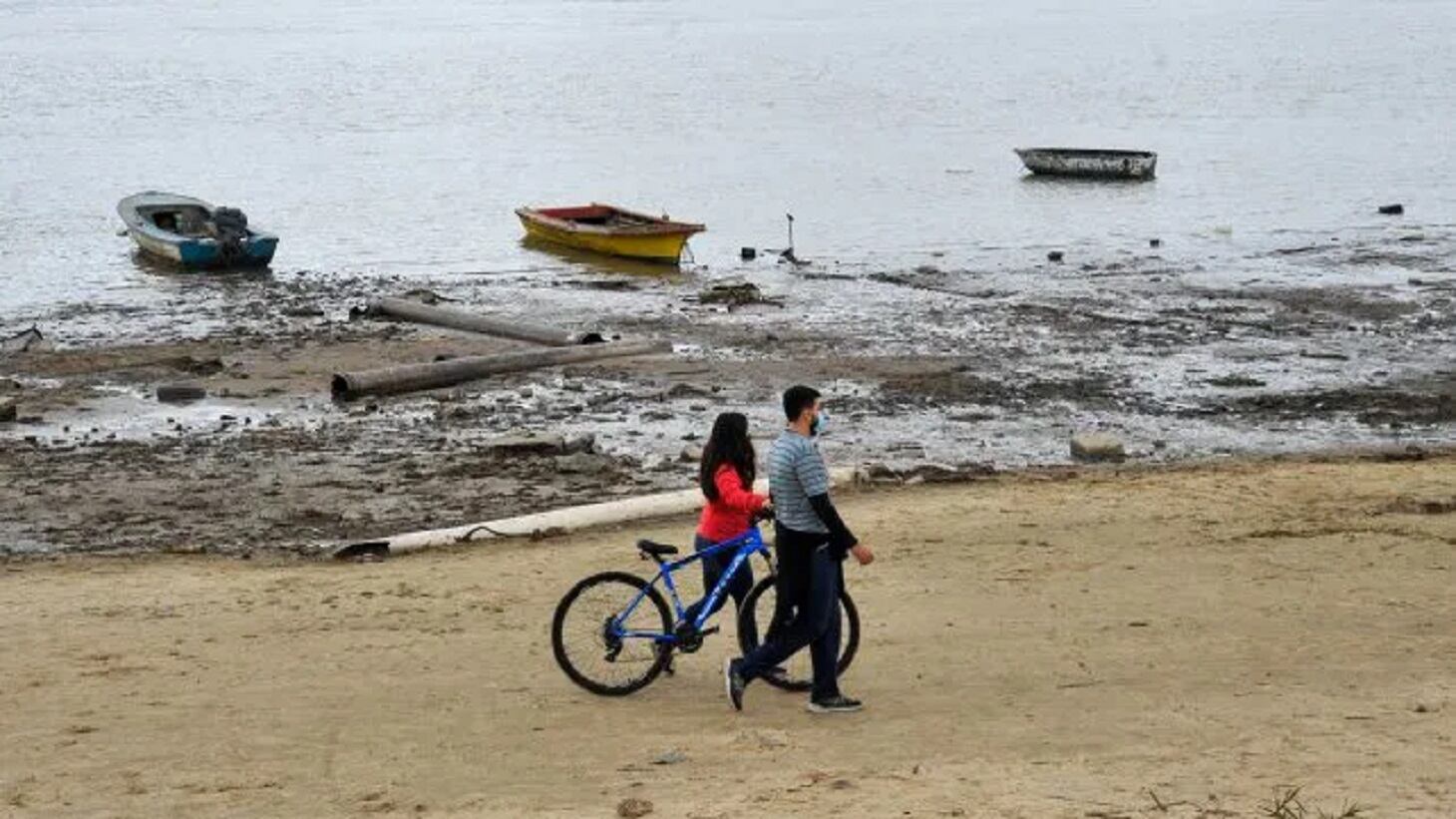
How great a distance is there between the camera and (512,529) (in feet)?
55.3

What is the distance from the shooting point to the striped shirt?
1059 cm

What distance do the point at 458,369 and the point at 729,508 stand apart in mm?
13847

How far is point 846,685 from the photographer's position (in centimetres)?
1172

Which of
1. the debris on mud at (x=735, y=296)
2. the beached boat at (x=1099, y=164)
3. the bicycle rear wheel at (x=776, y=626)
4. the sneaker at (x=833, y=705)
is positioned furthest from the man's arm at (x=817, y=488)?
the beached boat at (x=1099, y=164)

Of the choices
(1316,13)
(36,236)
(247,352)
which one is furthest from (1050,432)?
(1316,13)

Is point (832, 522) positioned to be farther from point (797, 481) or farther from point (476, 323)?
point (476, 323)

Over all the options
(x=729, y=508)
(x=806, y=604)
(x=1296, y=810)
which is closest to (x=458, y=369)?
(x=729, y=508)

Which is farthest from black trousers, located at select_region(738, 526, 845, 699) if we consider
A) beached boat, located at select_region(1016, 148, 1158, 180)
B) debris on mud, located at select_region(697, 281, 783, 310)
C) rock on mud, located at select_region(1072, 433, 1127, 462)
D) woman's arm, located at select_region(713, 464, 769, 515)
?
beached boat, located at select_region(1016, 148, 1158, 180)

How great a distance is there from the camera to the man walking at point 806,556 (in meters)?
10.6

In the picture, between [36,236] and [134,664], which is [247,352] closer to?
[134,664]

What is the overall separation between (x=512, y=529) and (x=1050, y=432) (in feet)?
25.0

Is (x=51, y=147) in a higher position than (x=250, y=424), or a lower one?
higher

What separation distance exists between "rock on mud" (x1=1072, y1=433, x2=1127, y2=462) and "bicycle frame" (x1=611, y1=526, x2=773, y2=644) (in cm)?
993

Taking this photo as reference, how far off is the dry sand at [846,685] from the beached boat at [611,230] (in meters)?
20.9
